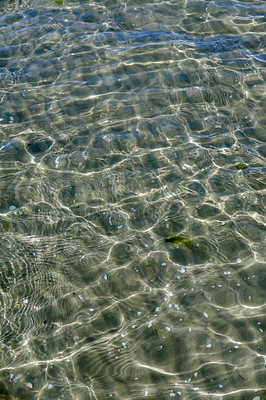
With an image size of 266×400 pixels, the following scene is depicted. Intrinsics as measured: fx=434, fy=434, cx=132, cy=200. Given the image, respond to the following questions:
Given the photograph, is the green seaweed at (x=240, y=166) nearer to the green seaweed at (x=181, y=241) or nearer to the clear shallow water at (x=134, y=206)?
the clear shallow water at (x=134, y=206)

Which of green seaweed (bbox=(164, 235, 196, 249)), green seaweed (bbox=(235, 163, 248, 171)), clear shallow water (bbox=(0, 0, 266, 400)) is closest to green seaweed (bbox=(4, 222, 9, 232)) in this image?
clear shallow water (bbox=(0, 0, 266, 400))

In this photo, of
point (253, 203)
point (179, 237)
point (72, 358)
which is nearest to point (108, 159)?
point (179, 237)

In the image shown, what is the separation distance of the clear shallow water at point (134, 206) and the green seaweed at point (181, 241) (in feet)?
0.13

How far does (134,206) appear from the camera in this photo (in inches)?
245

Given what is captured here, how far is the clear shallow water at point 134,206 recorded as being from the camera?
466 centimetres

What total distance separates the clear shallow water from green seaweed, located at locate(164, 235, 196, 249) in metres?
0.04

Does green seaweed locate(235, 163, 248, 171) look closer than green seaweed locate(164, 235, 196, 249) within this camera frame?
No

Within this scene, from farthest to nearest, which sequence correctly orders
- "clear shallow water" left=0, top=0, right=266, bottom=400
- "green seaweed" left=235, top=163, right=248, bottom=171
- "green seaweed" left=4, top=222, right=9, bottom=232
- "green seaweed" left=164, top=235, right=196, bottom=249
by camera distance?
"green seaweed" left=235, top=163, right=248, bottom=171 → "green seaweed" left=4, top=222, right=9, bottom=232 → "green seaweed" left=164, top=235, right=196, bottom=249 → "clear shallow water" left=0, top=0, right=266, bottom=400

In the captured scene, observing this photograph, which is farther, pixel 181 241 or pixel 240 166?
pixel 240 166

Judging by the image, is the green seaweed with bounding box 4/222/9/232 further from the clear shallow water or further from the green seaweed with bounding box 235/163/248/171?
the green seaweed with bounding box 235/163/248/171

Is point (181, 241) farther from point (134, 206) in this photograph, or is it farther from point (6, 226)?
point (6, 226)

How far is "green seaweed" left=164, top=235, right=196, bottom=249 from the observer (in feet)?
18.8

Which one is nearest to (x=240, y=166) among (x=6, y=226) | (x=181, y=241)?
(x=181, y=241)

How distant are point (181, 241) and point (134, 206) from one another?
90 centimetres
